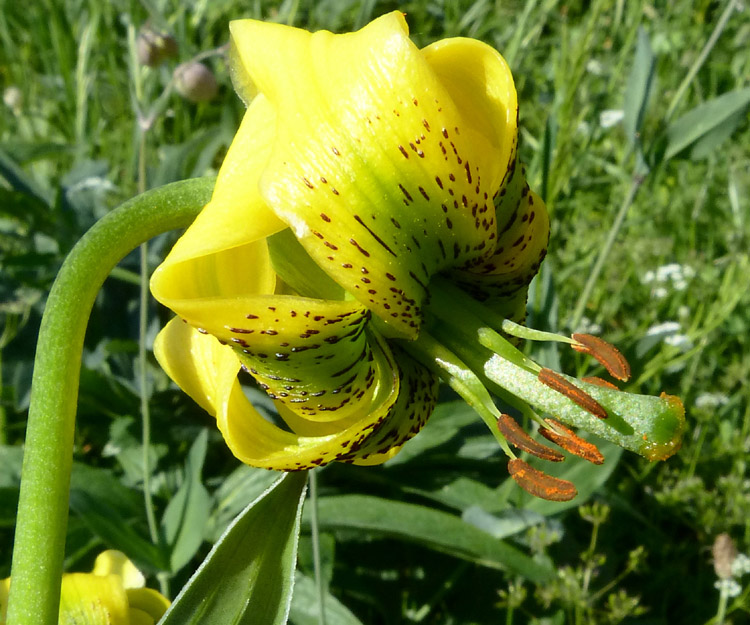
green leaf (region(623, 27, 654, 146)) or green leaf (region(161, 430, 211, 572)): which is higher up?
green leaf (region(623, 27, 654, 146))

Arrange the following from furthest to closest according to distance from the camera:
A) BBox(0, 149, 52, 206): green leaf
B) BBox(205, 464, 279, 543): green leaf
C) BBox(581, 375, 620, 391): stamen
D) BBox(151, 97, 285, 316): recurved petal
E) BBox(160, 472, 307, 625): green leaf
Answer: BBox(0, 149, 52, 206): green leaf, BBox(205, 464, 279, 543): green leaf, BBox(581, 375, 620, 391): stamen, BBox(160, 472, 307, 625): green leaf, BBox(151, 97, 285, 316): recurved petal

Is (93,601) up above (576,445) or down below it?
below

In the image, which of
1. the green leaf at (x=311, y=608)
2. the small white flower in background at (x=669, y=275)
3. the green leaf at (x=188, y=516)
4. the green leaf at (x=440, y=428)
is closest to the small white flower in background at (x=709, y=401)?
the small white flower in background at (x=669, y=275)

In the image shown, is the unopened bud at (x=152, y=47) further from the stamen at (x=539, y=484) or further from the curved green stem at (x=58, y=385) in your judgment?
the stamen at (x=539, y=484)

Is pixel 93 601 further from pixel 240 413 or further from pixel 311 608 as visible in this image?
pixel 311 608

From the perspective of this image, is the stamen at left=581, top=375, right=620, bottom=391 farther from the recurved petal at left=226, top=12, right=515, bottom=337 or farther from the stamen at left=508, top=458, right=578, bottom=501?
the recurved petal at left=226, top=12, right=515, bottom=337

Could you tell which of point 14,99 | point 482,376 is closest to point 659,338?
point 482,376

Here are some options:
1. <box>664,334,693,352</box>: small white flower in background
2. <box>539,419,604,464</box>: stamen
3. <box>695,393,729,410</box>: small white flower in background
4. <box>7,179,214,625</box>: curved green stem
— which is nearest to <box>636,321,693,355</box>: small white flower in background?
<box>664,334,693,352</box>: small white flower in background
